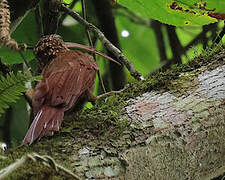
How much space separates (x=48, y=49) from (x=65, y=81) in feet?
0.99

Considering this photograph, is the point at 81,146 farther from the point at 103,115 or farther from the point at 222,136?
the point at 222,136

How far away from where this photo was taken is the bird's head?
169cm

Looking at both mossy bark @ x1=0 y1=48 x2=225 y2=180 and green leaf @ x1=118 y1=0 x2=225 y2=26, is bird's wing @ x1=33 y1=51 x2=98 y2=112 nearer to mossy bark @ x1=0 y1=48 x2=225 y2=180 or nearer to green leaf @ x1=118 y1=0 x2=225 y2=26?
mossy bark @ x1=0 y1=48 x2=225 y2=180

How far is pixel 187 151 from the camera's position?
48.1 inches

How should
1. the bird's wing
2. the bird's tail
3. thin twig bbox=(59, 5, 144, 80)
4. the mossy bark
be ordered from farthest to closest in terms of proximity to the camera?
Result: thin twig bbox=(59, 5, 144, 80)
the bird's wing
the bird's tail
the mossy bark

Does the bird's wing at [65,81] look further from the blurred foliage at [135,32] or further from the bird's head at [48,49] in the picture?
the blurred foliage at [135,32]

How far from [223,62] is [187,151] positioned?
0.40 metres

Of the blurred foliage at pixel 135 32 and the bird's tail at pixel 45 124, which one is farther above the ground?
the blurred foliage at pixel 135 32

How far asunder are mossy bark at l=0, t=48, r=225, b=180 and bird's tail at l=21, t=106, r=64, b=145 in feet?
0.07

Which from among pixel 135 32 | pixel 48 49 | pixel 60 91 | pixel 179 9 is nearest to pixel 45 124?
pixel 60 91

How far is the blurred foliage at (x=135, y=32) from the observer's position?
175 centimetres

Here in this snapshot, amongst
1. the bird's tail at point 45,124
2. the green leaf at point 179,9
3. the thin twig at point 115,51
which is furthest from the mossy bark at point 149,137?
the green leaf at point 179,9

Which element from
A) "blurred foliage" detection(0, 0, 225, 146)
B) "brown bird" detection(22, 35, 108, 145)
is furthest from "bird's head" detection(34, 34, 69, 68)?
"blurred foliage" detection(0, 0, 225, 146)

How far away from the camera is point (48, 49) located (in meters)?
1.69
